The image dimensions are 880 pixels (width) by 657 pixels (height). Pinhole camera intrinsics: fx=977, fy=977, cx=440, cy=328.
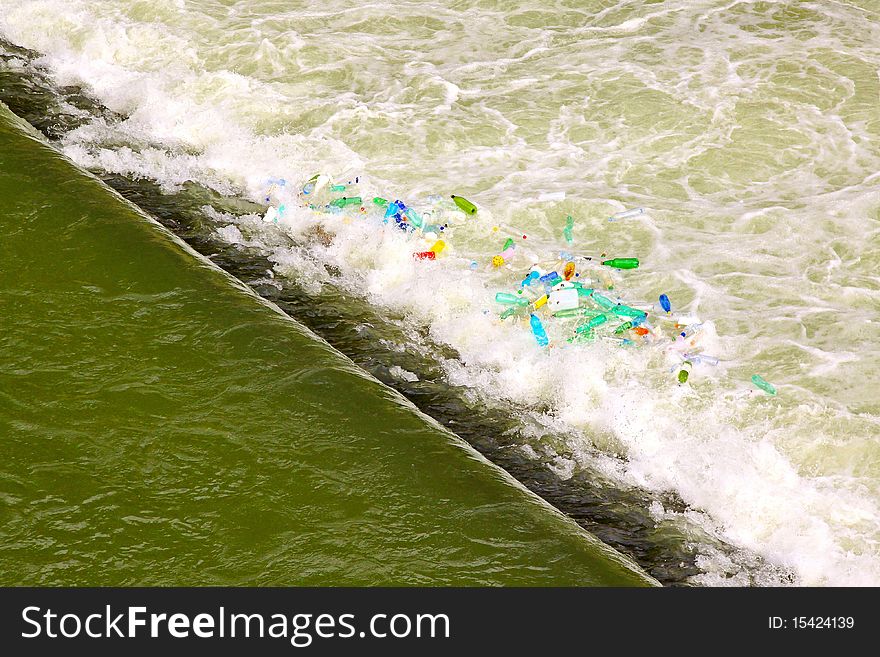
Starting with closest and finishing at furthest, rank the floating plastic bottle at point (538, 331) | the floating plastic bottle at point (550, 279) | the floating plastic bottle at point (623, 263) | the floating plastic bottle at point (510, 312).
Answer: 1. the floating plastic bottle at point (538, 331)
2. the floating plastic bottle at point (510, 312)
3. the floating plastic bottle at point (550, 279)
4. the floating plastic bottle at point (623, 263)

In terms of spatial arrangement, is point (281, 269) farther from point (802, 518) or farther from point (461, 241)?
point (802, 518)

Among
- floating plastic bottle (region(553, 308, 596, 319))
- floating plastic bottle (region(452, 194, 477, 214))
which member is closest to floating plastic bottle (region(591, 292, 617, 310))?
floating plastic bottle (region(553, 308, 596, 319))

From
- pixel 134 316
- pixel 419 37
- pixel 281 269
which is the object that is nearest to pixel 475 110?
pixel 419 37

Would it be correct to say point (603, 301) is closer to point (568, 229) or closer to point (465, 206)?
point (568, 229)

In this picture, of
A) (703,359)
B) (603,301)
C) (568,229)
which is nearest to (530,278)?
(603,301)

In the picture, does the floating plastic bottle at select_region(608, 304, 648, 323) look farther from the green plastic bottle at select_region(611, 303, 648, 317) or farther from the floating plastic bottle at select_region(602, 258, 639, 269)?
the floating plastic bottle at select_region(602, 258, 639, 269)

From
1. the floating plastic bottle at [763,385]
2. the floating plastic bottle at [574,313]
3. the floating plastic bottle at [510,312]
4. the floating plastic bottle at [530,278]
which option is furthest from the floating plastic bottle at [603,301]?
the floating plastic bottle at [763,385]

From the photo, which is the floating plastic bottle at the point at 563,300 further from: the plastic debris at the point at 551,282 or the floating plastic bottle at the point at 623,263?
the floating plastic bottle at the point at 623,263
